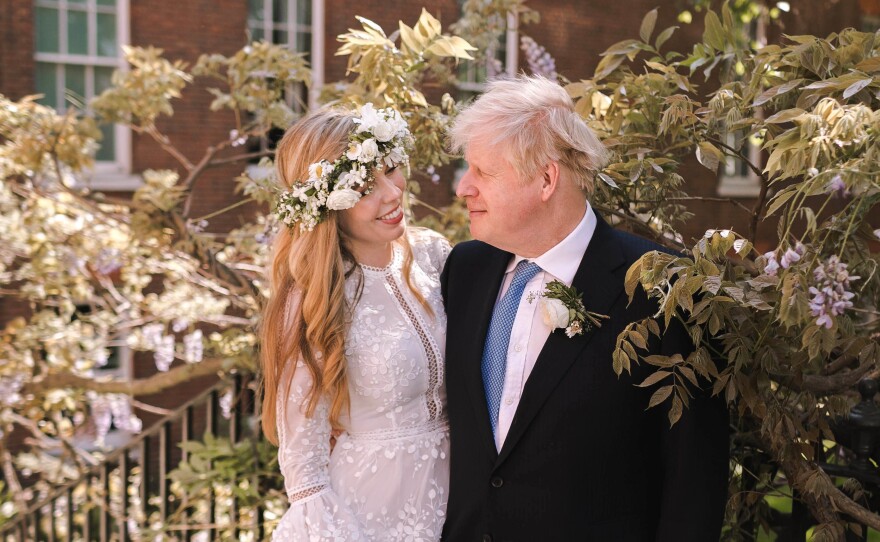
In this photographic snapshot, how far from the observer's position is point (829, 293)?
5.49ft

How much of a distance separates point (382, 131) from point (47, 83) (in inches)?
328

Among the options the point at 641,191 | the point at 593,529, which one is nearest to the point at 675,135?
the point at 641,191

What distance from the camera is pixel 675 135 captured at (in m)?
2.53

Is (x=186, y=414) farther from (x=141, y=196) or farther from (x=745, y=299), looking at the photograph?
(x=745, y=299)

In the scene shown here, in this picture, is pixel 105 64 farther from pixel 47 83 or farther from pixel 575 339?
pixel 575 339

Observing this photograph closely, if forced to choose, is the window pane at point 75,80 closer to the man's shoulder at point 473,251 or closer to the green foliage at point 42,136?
the green foliage at point 42,136

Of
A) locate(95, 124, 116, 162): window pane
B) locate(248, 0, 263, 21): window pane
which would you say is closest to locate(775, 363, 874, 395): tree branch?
locate(95, 124, 116, 162): window pane

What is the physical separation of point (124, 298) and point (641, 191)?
4.22 m

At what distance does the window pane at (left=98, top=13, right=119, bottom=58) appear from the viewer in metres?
9.88

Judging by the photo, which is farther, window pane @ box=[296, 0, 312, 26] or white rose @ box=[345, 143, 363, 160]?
window pane @ box=[296, 0, 312, 26]

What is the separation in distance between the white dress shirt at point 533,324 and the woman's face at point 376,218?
515 mm

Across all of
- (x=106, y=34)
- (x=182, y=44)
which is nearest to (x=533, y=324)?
(x=182, y=44)

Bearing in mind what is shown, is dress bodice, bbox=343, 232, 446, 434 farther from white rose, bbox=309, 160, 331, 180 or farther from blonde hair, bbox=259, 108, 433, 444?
white rose, bbox=309, 160, 331, 180

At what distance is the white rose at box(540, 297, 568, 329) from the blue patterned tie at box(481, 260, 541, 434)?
0.22 m
